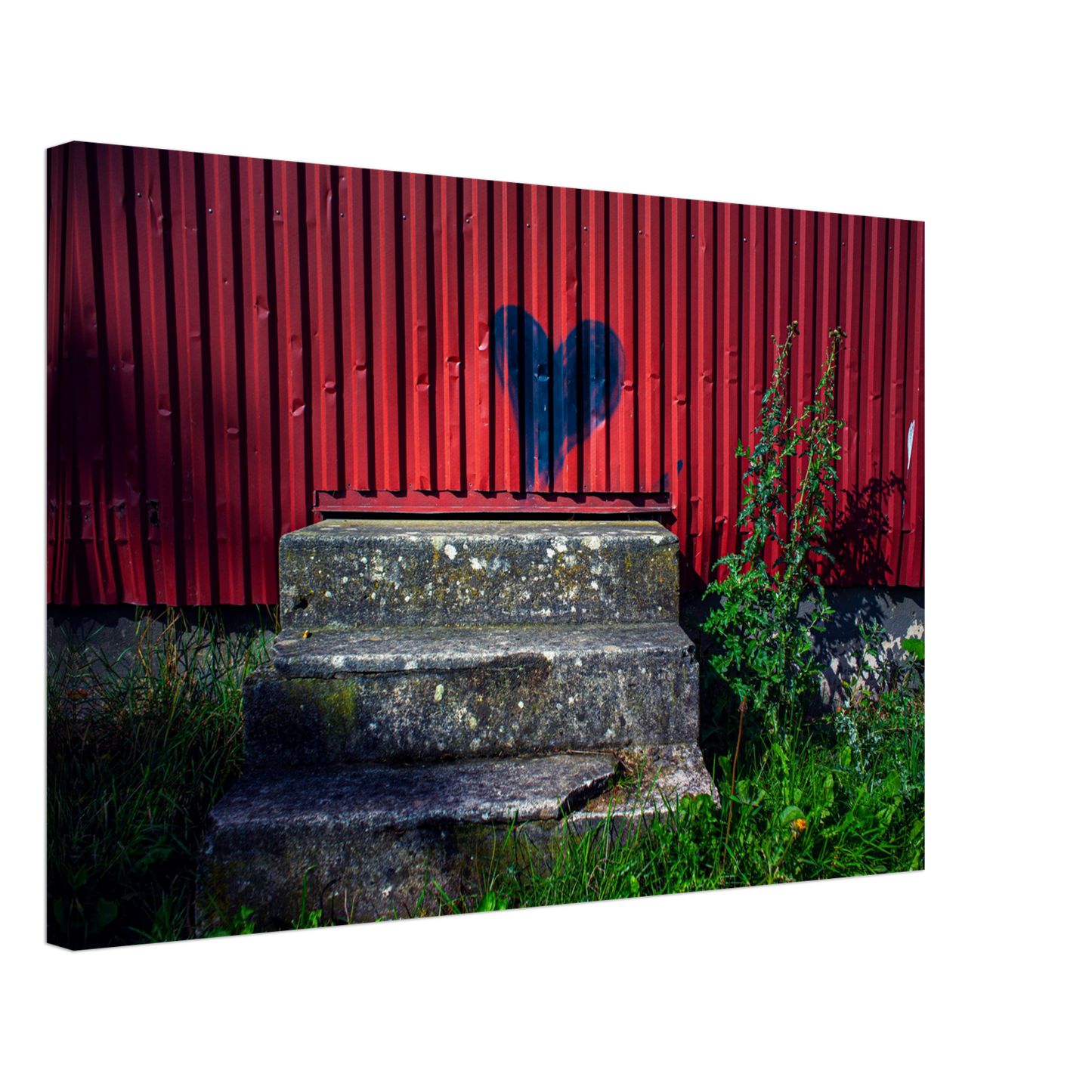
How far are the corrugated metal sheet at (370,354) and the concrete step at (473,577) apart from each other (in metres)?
0.46

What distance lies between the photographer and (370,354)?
115 inches

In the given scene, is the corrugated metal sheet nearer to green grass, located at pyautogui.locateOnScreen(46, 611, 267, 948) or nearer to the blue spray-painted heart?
the blue spray-painted heart

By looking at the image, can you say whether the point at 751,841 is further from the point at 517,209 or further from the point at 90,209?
the point at 90,209

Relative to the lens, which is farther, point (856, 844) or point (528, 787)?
point (856, 844)

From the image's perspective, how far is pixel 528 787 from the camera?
2010mm

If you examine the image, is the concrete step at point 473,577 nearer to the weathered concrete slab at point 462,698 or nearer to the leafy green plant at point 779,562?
the weathered concrete slab at point 462,698

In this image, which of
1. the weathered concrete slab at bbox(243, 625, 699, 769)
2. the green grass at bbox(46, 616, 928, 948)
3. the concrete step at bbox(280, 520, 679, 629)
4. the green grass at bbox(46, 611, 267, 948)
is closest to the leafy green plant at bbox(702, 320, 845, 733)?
the green grass at bbox(46, 616, 928, 948)

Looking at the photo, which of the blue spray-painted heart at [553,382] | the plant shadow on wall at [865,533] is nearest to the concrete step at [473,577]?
the blue spray-painted heart at [553,382]

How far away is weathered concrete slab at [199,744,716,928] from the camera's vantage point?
182cm

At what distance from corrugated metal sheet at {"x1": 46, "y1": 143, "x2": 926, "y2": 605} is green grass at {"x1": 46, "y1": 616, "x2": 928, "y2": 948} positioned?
0.45m

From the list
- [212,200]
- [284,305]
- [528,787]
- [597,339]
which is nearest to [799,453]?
[597,339]

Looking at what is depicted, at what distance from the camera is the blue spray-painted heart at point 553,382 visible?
2959 mm

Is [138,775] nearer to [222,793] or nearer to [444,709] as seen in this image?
[222,793]

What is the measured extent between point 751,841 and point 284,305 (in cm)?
303
